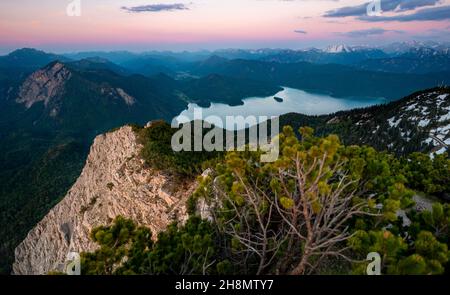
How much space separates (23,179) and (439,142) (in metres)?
149

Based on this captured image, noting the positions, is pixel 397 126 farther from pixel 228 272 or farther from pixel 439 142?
pixel 228 272

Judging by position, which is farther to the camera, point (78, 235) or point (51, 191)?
point (51, 191)

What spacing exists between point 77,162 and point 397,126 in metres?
130

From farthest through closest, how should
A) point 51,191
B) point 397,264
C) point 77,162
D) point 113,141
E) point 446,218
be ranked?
1. point 77,162
2. point 51,191
3. point 113,141
4. point 446,218
5. point 397,264

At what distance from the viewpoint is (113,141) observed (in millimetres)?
46000

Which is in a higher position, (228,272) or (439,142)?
(228,272)

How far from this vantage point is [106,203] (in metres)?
36.2

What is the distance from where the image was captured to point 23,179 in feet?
435

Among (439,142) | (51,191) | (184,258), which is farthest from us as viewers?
(51,191)

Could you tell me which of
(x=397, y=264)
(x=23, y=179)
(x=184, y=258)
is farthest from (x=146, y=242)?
(x=23, y=179)

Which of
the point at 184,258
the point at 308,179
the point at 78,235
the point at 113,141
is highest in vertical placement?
the point at 308,179

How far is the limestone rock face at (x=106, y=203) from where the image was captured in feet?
82.8

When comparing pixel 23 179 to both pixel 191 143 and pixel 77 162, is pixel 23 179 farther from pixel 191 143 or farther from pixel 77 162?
pixel 191 143

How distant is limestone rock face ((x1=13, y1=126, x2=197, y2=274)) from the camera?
25.2 meters
